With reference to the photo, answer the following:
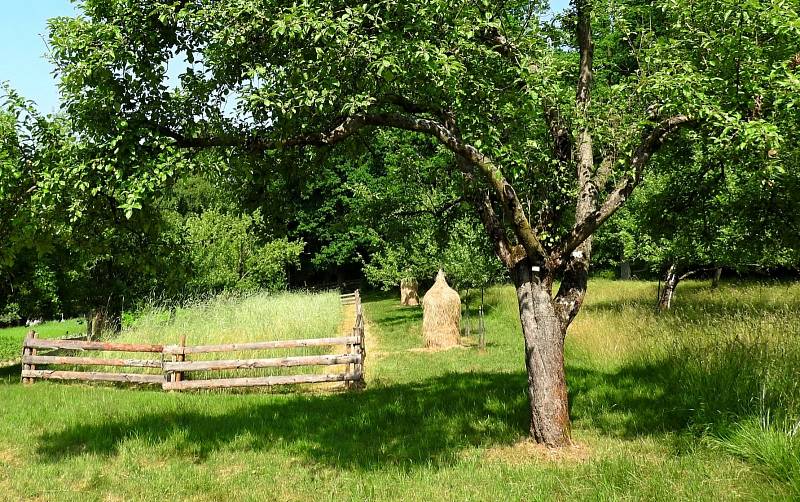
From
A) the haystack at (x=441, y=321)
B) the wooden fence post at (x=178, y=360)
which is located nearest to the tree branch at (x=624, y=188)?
the wooden fence post at (x=178, y=360)

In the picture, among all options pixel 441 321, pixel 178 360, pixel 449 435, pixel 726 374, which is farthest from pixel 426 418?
pixel 441 321

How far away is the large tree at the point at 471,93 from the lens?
6.22m

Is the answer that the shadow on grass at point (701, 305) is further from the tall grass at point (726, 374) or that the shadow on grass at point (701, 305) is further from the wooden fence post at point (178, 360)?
the wooden fence post at point (178, 360)

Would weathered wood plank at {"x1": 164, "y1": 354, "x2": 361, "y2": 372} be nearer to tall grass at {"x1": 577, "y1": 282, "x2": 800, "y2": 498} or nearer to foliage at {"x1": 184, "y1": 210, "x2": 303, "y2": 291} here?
tall grass at {"x1": 577, "y1": 282, "x2": 800, "y2": 498}

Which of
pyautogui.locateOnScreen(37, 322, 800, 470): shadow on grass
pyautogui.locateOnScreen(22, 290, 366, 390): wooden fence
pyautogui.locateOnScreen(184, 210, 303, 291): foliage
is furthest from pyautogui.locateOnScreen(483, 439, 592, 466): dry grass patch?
pyautogui.locateOnScreen(184, 210, 303, 291): foliage

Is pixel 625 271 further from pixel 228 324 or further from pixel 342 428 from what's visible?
pixel 342 428

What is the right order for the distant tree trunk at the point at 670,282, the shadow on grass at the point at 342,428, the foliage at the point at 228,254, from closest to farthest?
1. the shadow on grass at the point at 342,428
2. the distant tree trunk at the point at 670,282
3. the foliage at the point at 228,254

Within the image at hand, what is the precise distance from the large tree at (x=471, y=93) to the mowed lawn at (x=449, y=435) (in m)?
1.18

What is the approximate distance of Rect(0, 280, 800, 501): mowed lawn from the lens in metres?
6.16

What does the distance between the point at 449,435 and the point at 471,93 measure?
4679 millimetres

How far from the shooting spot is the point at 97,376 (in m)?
13.3

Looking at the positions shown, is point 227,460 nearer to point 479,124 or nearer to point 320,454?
point 320,454

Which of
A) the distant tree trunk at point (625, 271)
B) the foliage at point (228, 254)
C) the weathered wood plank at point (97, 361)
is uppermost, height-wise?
the foliage at point (228, 254)

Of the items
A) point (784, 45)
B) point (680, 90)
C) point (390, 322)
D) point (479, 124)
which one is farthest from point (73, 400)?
point (390, 322)
